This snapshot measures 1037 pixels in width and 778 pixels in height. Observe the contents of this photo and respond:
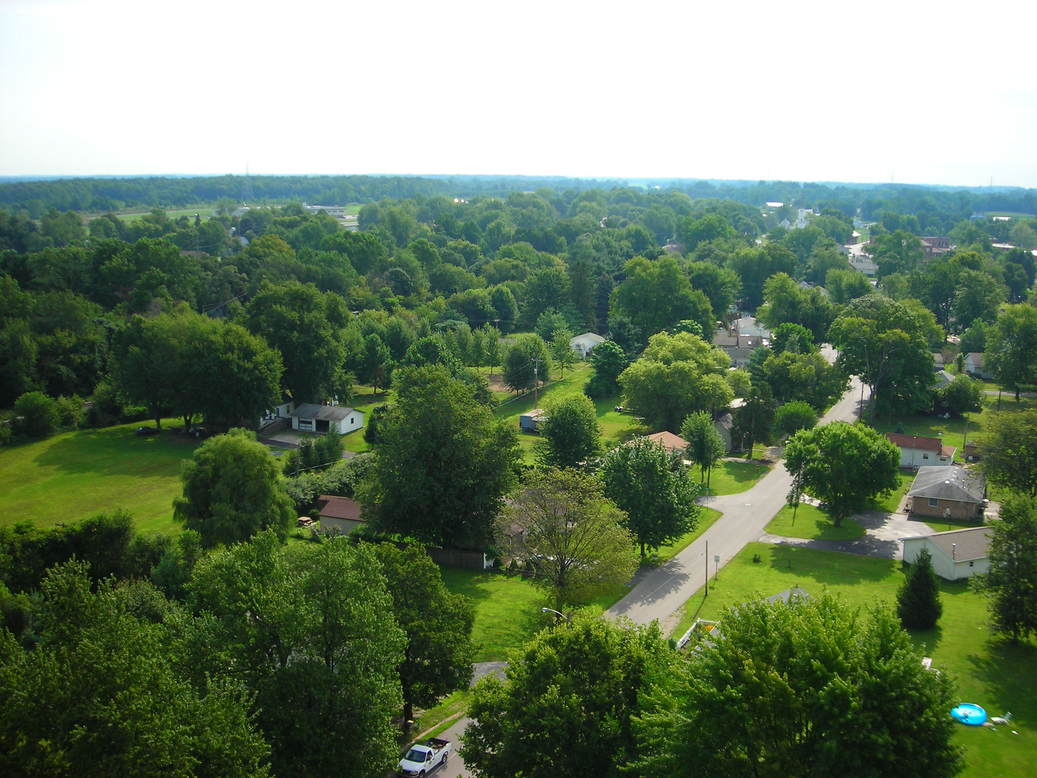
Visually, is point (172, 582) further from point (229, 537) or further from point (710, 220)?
point (710, 220)

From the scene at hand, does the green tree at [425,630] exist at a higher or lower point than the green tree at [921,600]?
higher

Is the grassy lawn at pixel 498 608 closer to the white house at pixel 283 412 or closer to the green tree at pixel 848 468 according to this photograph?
the green tree at pixel 848 468

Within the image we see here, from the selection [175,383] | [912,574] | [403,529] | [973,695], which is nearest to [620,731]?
[973,695]

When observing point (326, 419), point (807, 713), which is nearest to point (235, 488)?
point (326, 419)

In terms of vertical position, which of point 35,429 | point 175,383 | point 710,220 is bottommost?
point 35,429

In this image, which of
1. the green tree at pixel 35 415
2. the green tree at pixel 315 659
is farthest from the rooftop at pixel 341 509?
the green tree at pixel 35 415

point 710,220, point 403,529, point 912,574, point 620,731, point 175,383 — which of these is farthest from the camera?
point 710,220

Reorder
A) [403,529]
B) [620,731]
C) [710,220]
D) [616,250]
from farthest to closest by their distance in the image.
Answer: [710,220]
[616,250]
[403,529]
[620,731]
